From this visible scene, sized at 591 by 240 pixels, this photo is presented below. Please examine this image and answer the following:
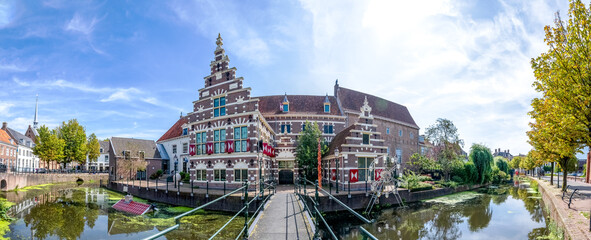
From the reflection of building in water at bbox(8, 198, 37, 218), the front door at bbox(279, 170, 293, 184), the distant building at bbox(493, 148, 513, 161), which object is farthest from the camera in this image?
the distant building at bbox(493, 148, 513, 161)

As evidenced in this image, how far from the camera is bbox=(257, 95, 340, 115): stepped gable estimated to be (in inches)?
1494

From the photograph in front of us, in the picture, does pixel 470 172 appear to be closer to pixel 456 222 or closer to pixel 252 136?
pixel 456 222

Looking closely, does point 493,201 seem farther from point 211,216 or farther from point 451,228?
point 211,216

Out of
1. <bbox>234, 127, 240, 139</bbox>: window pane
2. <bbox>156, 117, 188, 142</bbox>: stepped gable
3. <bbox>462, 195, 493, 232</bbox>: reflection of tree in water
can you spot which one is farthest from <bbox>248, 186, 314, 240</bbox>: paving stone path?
<bbox>156, 117, 188, 142</bbox>: stepped gable

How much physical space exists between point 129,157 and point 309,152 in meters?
29.1

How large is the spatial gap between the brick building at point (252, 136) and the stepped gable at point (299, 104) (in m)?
0.13

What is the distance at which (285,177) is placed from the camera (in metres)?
32.4

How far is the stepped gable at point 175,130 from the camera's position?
154 feet

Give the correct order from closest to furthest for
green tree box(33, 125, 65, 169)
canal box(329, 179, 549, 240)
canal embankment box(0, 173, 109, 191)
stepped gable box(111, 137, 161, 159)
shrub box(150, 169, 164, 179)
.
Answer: canal box(329, 179, 549, 240) → canal embankment box(0, 173, 109, 191) → shrub box(150, 169, 164, 179) → stepped gable box(111, 137, 161, 159) → green tree box(33, 125, 65, 169)

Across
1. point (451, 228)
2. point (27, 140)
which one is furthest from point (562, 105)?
point (27, 140)

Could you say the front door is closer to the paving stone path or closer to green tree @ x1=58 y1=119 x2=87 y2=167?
the paving stone path

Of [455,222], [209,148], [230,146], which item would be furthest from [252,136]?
[455,222]

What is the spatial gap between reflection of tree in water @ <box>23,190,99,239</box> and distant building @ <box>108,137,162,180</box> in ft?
50.6

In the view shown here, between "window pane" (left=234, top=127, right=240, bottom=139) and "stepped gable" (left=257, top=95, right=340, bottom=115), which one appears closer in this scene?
"window pane" (left=234, top=127, right=240, bottom=139)
